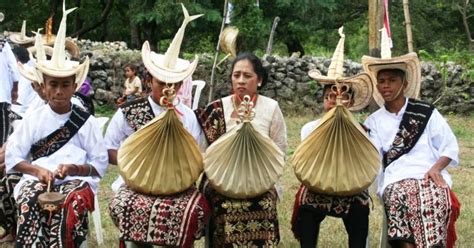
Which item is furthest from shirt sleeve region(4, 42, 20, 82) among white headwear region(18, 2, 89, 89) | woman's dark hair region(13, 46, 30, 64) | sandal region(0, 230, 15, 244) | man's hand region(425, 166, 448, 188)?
man's hand region(425, 166, 448, 188)

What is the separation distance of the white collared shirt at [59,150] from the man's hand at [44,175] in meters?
0.07

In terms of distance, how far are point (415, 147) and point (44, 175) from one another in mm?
2272

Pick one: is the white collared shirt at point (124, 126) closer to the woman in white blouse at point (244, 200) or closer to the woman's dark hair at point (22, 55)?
the woman in white blouse at point (244, 200)

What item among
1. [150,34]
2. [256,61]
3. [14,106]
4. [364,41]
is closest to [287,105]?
[150,34]

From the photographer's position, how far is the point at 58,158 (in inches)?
177

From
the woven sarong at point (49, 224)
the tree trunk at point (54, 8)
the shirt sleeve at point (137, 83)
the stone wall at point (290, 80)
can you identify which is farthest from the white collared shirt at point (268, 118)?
the tree trunk at point (54, 8)

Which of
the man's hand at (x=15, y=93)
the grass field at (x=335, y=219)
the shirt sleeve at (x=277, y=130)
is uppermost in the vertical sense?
the shirt sleeve at (x=277, y=130)

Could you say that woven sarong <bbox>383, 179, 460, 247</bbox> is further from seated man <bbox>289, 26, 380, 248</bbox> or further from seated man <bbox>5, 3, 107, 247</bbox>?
seated man <bbox>5, 3, 107, 247</bbox>

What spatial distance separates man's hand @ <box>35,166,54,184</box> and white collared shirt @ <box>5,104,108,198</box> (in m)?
0.07

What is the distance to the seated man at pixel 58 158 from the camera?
4.23 meters

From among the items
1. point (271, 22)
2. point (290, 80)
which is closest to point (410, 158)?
point (290, 80)

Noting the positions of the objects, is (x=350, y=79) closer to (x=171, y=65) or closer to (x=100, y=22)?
(x=171, y=65)

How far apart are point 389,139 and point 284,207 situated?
2159mm

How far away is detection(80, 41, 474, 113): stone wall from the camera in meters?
14.8
